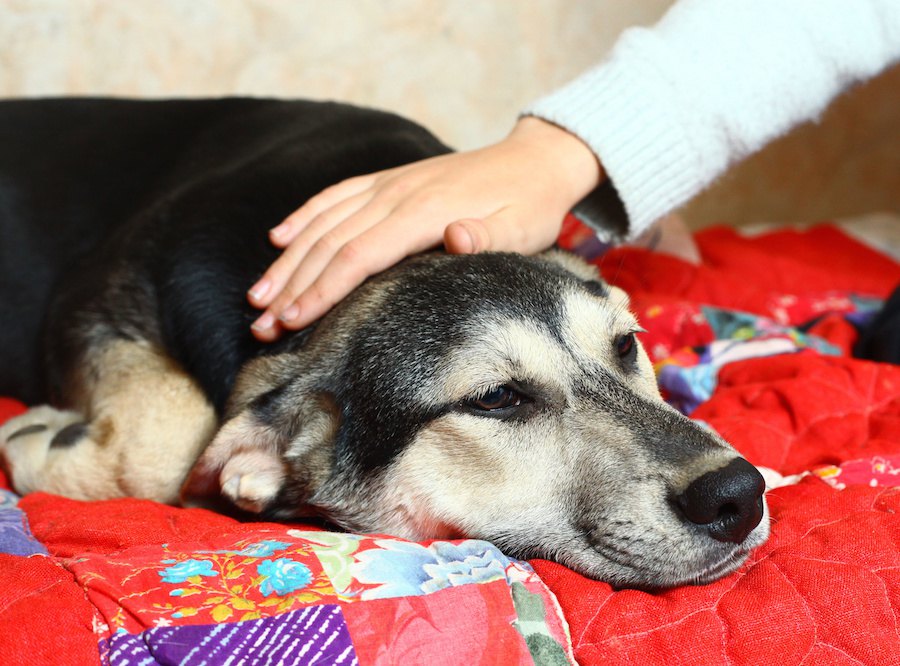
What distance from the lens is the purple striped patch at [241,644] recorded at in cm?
123

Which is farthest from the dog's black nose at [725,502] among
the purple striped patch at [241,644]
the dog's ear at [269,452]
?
the dog's ear at [269,452]

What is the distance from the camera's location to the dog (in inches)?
65.7

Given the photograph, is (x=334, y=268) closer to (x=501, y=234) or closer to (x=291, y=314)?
(x=291, y=314)

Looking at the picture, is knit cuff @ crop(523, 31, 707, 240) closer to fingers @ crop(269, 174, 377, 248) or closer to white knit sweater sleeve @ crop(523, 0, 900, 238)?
white knit sweater sleeve @ crop(523, 0, 900, 238)

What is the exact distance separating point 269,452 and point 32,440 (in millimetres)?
698

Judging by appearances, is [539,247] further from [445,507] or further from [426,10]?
[426,10]

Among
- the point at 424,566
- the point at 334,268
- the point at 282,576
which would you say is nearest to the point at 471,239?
the point at 334,268

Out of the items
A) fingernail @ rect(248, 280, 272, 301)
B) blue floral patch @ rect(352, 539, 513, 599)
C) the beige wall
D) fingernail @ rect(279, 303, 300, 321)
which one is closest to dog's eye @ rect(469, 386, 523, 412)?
blue floral patch @ rect(352, 539, 513, 599)

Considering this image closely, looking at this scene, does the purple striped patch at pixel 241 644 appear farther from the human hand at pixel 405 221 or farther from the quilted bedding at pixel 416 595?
the human hand at pixel 405 221

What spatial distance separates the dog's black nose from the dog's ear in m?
0.81

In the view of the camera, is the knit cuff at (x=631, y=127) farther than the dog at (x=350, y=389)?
Yes

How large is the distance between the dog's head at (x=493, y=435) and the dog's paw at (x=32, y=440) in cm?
45

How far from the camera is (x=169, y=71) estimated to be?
151 inches

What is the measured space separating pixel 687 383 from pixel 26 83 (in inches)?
116
